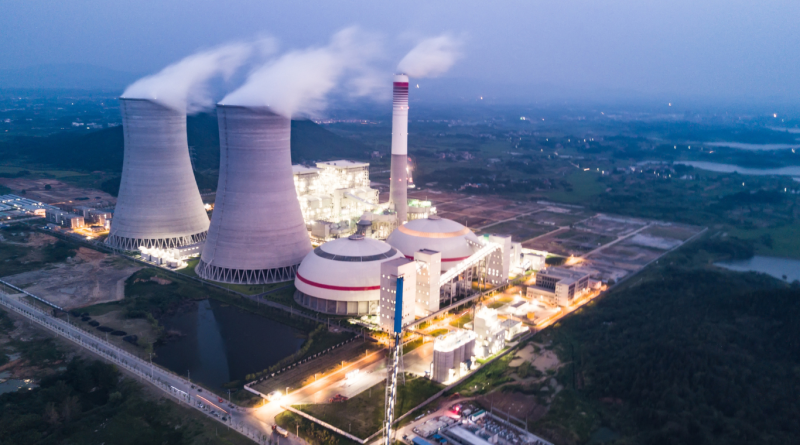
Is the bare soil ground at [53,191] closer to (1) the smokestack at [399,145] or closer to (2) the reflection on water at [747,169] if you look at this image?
(1) the smokestack at [399,145]

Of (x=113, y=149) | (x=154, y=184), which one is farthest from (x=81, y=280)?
(x=113, y=149)

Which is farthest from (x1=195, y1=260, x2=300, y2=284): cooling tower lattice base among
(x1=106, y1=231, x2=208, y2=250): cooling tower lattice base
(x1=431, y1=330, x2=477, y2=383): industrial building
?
(x1=431, y1=330, x2=477, y2=383): industrial building

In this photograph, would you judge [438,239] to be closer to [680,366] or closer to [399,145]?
[399,145]

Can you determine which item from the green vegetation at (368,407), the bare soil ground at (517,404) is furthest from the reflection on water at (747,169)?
the green vegetation at (368,407)

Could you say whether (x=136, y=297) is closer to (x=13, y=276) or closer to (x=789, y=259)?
(x=13, y=276)

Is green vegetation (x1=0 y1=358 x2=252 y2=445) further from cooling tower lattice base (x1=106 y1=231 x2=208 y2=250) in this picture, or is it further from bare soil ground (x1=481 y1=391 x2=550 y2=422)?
cooling tower lattice base (x1=106 y1=231 x2=208 y2=250)
